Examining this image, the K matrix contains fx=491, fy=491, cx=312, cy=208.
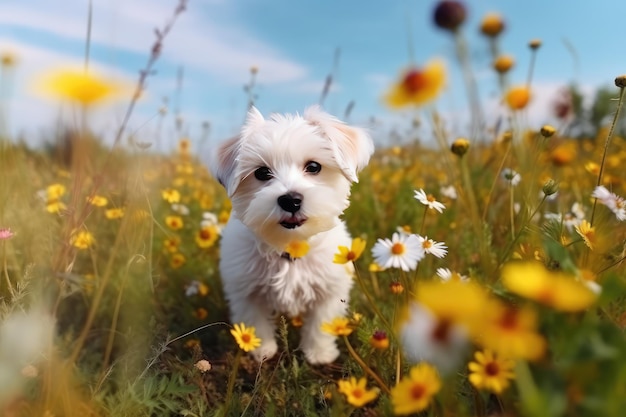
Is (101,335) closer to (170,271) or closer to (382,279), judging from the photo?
(170,271)

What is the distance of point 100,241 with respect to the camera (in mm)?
3012

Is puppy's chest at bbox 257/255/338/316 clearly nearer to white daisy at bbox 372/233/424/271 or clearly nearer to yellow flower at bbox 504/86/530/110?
white daisy at bbox 372/233/424/271

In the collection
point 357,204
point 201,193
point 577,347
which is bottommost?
point 201,193

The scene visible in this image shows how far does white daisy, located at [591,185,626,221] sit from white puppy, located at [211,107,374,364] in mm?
878

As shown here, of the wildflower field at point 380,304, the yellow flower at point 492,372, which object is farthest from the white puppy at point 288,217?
the yellow flower at point 492,372

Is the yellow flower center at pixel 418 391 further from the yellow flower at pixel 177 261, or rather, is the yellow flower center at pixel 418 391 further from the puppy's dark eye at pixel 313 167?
the yellow flower at pixel 177 261

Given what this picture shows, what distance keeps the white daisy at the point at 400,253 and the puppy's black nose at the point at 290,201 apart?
0.61 m

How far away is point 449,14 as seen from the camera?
111cm

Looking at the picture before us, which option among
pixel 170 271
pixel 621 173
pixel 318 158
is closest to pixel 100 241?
pixel 170 271

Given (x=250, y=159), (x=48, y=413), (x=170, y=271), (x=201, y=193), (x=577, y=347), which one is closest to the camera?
(x=577, y=347)

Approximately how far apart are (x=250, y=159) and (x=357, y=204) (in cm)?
161

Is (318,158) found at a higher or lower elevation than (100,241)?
higher

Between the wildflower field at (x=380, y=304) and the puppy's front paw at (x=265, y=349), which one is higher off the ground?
the wildflower field at (x=380, y=304)

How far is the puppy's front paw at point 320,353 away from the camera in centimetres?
216
